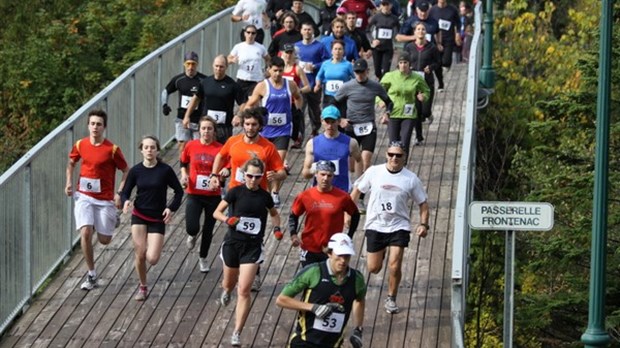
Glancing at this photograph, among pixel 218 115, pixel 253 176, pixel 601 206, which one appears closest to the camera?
pixel 601 206

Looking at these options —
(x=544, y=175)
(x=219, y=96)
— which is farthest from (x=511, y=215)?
(x=544, y=175)

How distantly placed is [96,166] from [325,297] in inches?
182

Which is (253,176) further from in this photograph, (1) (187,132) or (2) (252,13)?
(2) (252,13)

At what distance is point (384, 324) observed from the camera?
17.6m

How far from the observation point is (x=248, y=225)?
17.0 metres

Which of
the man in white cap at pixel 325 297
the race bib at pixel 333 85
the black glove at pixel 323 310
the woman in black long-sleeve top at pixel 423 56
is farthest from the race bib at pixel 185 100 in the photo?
the black glove at pixel 323 310

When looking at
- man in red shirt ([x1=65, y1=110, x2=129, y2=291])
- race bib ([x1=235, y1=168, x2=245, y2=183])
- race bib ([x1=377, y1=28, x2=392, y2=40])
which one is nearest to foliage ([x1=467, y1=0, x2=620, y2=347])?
race bib ([x1=377, y1=28, x2=392, y2=40])

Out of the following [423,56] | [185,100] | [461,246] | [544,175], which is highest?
[423,56]

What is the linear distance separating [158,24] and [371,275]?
18.8 m

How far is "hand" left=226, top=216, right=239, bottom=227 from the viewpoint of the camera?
1684 centimetres

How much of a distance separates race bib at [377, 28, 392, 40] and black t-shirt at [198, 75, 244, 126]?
655 cm

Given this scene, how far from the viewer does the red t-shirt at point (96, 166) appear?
734 inches

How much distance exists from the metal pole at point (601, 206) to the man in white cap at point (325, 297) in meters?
2.40

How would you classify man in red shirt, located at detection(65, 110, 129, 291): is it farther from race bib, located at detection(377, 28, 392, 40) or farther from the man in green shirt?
race bib, located at detection(377, 28, 392, 40)
